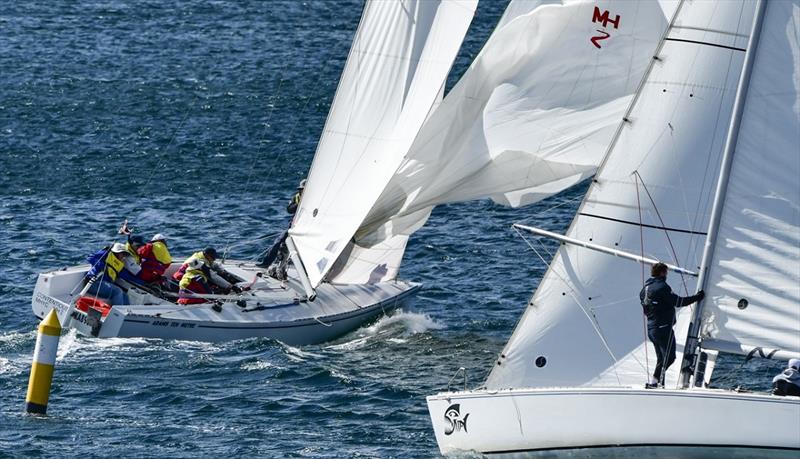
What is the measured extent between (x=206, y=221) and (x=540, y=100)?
43.3 ft

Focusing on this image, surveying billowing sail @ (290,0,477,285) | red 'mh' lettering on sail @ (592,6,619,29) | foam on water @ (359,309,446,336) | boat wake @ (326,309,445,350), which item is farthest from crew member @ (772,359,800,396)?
foam on water @ (359,309,446,336)

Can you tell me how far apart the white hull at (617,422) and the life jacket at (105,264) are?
1000cm

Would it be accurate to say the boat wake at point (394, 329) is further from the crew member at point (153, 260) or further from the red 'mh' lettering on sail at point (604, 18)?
the red 'mh' lettering on sail at point (604, 18)

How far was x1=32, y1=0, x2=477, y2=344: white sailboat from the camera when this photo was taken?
3086 centimetres

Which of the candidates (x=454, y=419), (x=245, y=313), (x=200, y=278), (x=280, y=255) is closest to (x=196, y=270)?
(x=200, y=278)

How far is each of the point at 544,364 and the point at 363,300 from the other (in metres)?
9.83

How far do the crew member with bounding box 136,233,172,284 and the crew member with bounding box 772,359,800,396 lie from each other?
46.2 ft

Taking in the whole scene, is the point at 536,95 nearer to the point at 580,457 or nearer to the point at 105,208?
the point at 580,457

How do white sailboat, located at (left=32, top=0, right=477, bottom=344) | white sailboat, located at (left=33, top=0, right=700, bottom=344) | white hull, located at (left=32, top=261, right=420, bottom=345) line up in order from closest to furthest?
white sailboat, located at (left=33, top=0, right=700, bottom=344)
white hull, located at (left=32, top=261, right=420, bottom=345)
white sailboat, located at (left=32, top=0, right=477, bottom=344)

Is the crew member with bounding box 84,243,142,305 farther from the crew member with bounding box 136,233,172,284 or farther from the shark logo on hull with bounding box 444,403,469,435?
the shark logo on hull with bounding box 444,403,469,435

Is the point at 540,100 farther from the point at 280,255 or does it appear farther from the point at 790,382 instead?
the point at 790,382

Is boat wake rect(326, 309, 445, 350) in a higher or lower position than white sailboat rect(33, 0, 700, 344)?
lower

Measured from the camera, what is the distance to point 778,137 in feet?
72.4

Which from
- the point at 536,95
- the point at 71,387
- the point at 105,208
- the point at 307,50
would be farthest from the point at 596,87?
the point at 307,50
